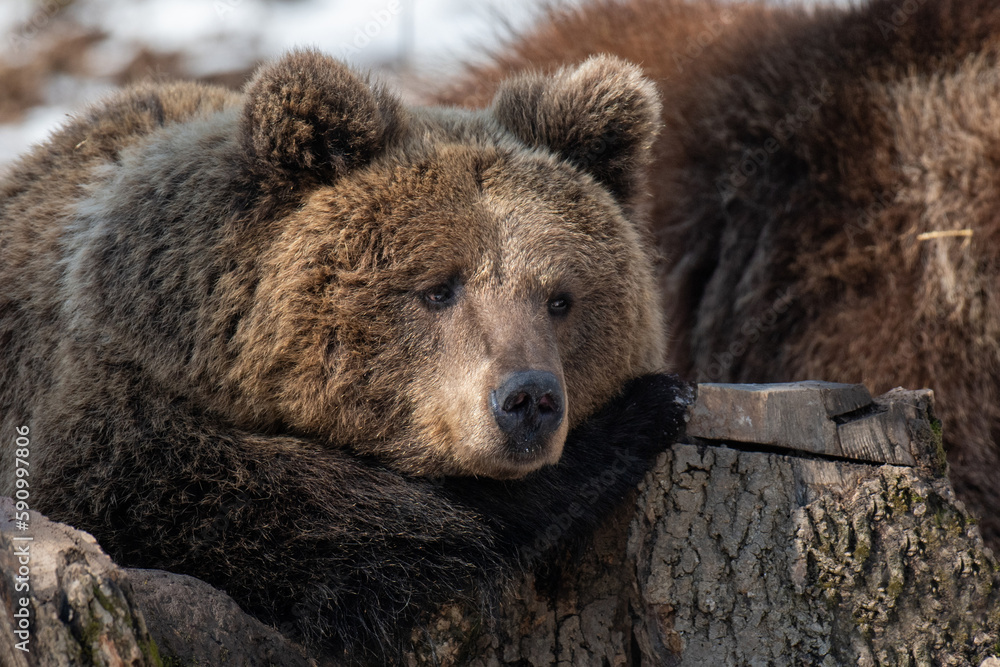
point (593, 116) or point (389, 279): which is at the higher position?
point (593, 116)

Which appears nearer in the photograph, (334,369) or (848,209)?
(334,369)

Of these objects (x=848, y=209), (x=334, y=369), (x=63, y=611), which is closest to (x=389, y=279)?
(x=334, y=369)

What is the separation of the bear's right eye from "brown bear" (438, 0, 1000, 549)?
10.2 ft

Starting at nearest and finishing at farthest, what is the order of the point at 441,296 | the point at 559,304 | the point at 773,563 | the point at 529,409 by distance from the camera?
1. the point at 529,409
2. the point at 773,563
3. the point at 441,296
4. the point at 559,304

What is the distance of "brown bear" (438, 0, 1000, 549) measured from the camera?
5.56 metres

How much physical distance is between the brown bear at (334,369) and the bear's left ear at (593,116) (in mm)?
298

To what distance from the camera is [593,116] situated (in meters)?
3.81

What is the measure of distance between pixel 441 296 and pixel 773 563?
1466 millimetres

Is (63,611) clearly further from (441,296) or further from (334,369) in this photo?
(441,296)

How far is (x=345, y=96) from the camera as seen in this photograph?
3348 mm

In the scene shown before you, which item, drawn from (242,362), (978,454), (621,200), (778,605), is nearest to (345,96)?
(242,362)

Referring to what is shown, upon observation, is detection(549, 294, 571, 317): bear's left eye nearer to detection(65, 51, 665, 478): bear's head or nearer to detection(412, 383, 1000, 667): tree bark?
detection(65, 51, 665, 478): bear's head

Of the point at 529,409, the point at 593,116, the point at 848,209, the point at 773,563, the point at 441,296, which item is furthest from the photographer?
the point at 848,209

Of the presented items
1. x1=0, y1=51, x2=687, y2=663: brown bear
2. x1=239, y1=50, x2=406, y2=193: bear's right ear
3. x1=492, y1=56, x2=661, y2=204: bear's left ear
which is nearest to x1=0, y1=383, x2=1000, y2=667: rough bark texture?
x1=0, y1=51, x2=687, y2=663: brown bear
